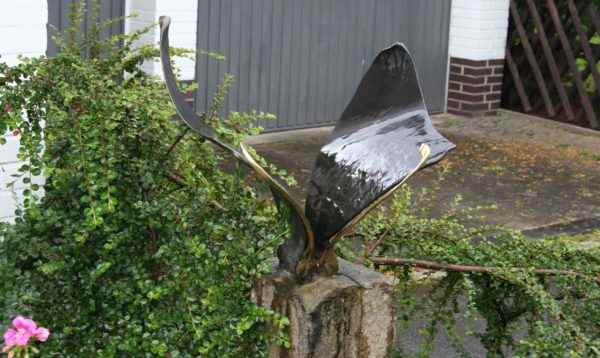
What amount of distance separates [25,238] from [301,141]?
6242 mm

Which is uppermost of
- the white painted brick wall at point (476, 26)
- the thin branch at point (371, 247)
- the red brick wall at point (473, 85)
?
the white painted brick wall at point (476, 26)

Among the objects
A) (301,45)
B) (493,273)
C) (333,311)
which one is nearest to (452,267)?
(493,273)

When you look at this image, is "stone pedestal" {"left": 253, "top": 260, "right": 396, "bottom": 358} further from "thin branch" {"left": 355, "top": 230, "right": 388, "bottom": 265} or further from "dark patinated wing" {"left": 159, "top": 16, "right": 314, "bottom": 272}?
"thin branch" {"left": 355, "top": 230, "right": 388, "bottom": 265}

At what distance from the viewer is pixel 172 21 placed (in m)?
8.63

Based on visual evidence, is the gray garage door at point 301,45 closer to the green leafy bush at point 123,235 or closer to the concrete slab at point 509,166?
the concrete slab at point 509,166

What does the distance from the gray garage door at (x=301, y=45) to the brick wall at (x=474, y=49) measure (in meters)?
0.24

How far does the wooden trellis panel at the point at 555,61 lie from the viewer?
36.0 ft

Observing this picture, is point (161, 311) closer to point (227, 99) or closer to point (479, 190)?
point (479, 190)

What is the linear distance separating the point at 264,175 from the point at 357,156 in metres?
0.34

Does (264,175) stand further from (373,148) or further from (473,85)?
(473,85)

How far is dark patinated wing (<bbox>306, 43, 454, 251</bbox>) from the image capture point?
3303 mm

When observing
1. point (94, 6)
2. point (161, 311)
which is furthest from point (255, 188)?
point (94, 6)

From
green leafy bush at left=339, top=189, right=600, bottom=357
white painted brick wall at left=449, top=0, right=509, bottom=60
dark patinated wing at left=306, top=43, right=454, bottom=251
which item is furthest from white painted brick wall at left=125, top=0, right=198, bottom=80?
dark patinated wing at left=306, top=43, right=454, bottom=251

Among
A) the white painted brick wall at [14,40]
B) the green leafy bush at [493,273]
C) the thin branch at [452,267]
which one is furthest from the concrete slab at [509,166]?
the thin branch at [452,267]
